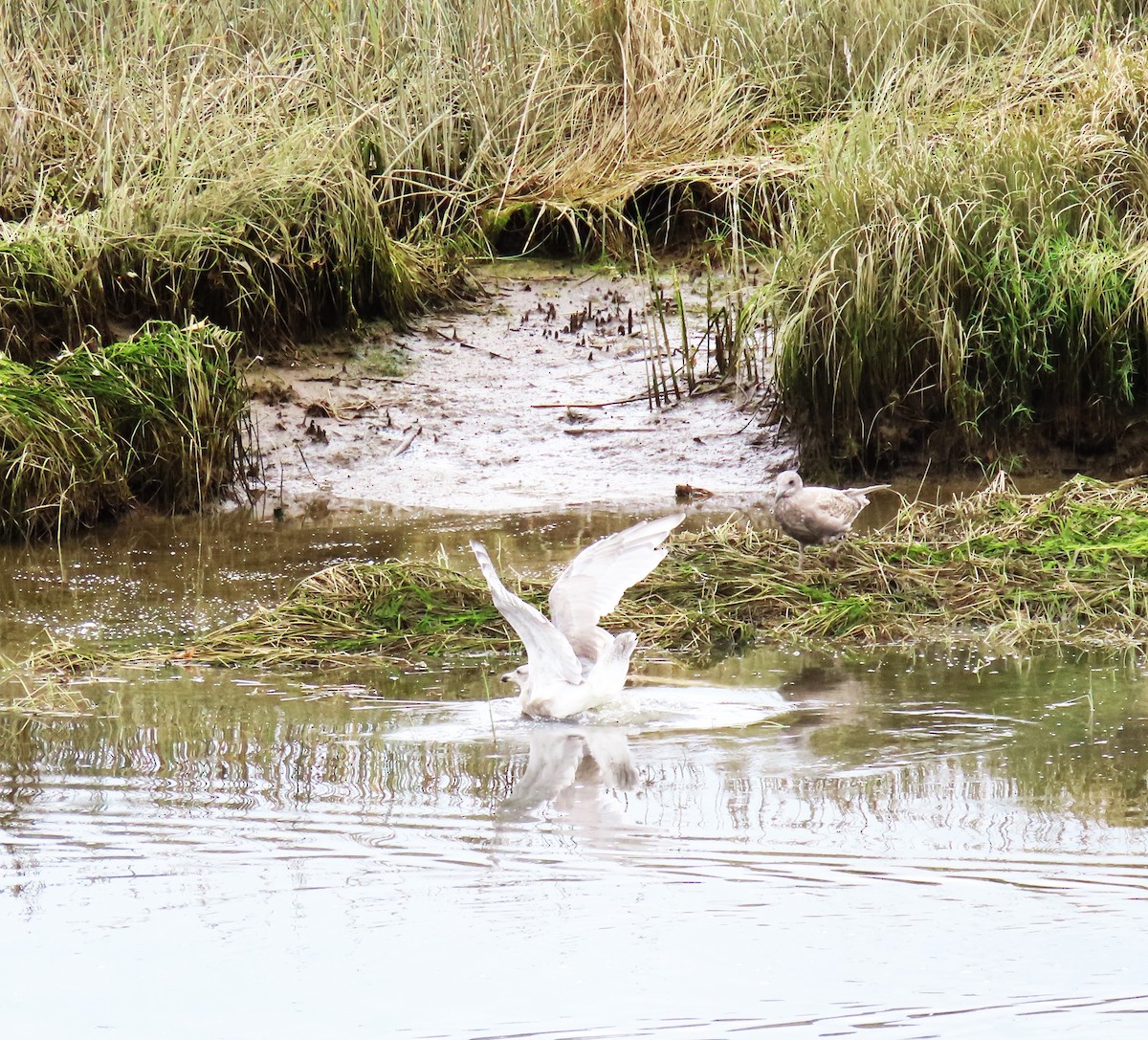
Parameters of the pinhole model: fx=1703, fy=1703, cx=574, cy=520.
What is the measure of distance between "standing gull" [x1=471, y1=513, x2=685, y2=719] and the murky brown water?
0.32ft

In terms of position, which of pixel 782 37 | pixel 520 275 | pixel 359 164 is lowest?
pixel 520 275

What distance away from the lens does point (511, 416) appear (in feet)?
30.3

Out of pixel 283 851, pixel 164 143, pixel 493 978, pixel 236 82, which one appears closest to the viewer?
pixel 493 978

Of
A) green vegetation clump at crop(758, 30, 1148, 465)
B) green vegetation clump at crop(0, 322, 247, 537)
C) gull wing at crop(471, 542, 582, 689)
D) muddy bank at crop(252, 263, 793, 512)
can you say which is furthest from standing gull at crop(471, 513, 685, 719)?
green vegetation clump at crop(0, 322, 247, 537)

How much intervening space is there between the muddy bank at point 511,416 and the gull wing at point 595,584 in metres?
2.69

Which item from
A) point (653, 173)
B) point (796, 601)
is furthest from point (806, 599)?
point (653, 173)

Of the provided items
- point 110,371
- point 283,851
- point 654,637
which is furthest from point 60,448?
point 283,851

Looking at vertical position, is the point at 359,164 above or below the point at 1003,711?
above

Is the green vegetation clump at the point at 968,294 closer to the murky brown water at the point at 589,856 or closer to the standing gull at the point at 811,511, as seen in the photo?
the standing gull at the point at 811,511

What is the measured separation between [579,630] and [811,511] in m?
1.38

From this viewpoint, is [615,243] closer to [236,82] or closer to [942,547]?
[236,82]

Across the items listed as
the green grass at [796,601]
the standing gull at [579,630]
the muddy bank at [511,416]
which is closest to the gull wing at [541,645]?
the standing gull at [579,630]

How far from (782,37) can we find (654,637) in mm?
6175

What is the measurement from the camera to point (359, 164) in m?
9.81
